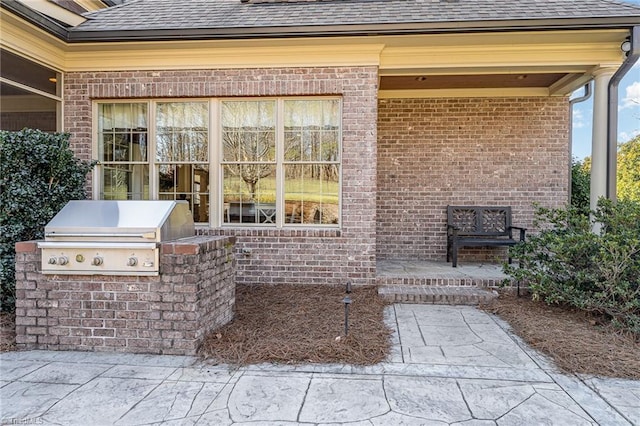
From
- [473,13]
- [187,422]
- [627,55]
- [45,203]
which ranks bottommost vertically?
[187,422]

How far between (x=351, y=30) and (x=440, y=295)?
11.5 feet

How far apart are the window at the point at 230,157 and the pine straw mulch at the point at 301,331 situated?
123 centimetres

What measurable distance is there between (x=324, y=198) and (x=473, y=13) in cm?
312

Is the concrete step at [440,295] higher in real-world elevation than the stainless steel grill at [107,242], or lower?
lower

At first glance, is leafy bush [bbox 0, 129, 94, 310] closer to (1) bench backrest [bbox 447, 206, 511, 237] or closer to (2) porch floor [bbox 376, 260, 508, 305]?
(2) porch floor [bbox 376, 260, 508, 305]

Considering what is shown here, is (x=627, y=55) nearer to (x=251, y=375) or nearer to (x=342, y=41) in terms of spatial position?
(x=342, y=41)

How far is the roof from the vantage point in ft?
14.8

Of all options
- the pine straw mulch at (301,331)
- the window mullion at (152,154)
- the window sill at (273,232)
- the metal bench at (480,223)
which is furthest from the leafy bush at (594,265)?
the window mullion at (152,154)

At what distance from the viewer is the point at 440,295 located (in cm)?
457

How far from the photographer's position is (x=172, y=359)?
294 centimetres

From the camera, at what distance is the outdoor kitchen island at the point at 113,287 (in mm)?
2996

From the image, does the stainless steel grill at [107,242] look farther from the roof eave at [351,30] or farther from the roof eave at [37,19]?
the roof eave at [351,30]

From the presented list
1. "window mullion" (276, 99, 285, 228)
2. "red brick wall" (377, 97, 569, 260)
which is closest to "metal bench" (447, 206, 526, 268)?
"red brick wall" (377, 97, 569, 260)

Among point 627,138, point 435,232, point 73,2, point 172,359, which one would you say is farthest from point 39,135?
point 627,138
